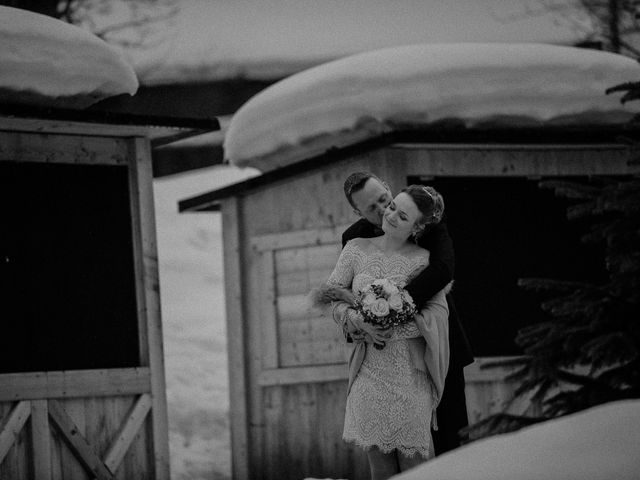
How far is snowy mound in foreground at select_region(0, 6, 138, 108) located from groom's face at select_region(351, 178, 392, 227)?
11.2ft

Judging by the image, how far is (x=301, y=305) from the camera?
11664mm

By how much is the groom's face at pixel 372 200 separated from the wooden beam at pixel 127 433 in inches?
146

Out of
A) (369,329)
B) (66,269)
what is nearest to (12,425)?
(66,269)

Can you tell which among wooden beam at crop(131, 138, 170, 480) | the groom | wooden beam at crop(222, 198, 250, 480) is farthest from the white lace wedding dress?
wooden beam at crop(222, 198, 250, 480)

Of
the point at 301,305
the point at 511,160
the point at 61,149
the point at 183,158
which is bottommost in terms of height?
the point at 301,305

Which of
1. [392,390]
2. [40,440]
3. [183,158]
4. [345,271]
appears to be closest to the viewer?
[392,390]

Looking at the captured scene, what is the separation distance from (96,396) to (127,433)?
381 millimetres

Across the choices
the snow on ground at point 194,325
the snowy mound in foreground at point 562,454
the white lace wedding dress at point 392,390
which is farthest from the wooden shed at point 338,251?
the snowy mound in foreground at point 562,454

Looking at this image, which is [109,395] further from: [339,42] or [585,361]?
[339,42]

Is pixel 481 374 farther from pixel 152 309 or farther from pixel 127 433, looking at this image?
pixel 127 433

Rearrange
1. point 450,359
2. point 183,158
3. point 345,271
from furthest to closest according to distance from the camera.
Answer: point 183,158
point 450,359
point 345,271

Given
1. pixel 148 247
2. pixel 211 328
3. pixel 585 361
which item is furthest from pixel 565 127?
pixel 211 328

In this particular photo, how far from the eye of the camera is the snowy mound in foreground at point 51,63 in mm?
9094

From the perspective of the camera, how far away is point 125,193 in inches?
396
